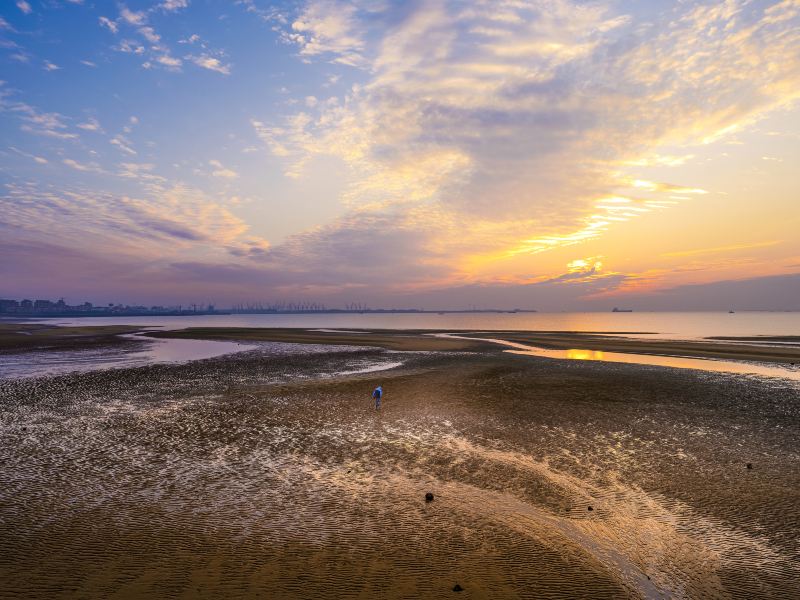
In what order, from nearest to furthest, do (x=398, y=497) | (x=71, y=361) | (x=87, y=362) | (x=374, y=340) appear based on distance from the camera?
(x=398, y=497)
(x=87, y=362)
(x=71, y=361)
(x=374, y=340)

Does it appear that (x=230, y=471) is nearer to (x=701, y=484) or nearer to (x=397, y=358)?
(x=701, y=484)

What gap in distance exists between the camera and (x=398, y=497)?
1250 cm

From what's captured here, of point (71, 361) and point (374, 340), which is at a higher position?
point (71, 361)

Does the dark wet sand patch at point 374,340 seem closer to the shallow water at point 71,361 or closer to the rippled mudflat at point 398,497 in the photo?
the shallow water at point 71,361

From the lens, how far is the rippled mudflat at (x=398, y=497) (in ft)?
27.9

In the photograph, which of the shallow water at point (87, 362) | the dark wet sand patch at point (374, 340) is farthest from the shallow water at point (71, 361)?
the dark wet sand patch at point (374, 340)

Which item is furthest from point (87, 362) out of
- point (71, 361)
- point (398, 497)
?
point (398, 497)

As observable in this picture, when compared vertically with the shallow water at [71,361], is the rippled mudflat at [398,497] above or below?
below

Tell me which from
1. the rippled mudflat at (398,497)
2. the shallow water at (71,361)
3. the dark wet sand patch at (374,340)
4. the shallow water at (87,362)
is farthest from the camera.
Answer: the dark wet sand patch at (374,340)

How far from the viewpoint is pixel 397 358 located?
50.1m

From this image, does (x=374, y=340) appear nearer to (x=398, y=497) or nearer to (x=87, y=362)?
(x=87, y=362)

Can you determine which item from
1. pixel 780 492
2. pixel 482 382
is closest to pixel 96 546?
pixel 780 492

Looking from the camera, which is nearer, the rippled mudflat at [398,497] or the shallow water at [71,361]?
the rippled mudflat at [398,497]

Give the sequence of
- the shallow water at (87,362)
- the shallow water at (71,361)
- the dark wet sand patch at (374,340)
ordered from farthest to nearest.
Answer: the dark wet sand patch at (374,340) → the shallow water at (71,361) → the shallow water at (87,362)
